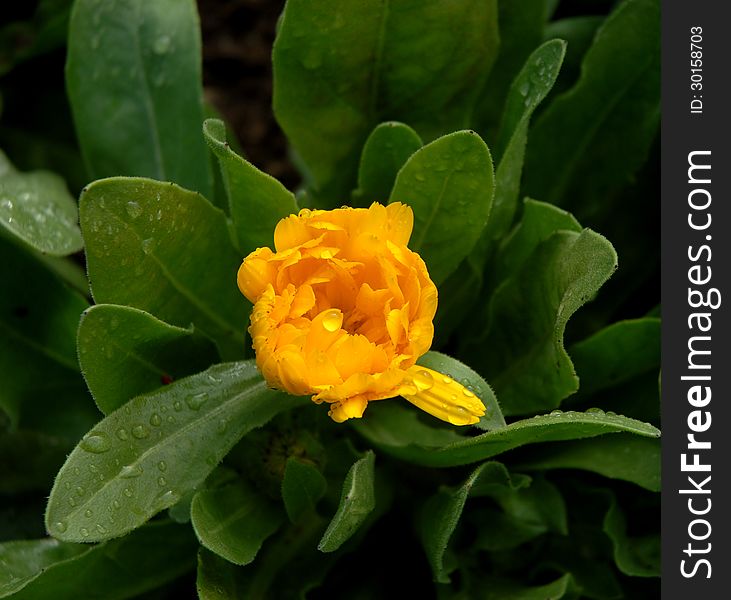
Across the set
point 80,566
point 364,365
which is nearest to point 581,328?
point 364,365

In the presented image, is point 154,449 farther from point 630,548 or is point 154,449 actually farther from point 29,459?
point 630,548

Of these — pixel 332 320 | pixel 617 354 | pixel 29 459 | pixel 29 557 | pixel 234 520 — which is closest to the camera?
pixel 332 320

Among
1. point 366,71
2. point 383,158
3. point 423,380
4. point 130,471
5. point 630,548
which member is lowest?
point 630,548

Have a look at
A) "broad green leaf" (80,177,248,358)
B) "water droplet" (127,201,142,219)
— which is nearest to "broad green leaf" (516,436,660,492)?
"broad green leaf" (80,177,248,358)

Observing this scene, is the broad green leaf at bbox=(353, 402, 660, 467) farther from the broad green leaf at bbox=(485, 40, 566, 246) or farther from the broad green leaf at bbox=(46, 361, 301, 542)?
the broad green leaf at bbox=(485, 40, 566, 246)

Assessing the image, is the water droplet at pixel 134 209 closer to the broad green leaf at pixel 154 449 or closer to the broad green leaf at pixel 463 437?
the broad green leaf at pixel 154 449

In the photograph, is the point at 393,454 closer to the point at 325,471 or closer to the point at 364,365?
the point at 325,471

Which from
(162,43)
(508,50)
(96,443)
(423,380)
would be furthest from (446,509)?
(162,43)

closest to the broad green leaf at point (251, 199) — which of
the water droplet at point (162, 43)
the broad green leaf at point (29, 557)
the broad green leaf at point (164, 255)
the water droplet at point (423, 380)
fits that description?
the broad green leaf at point (164, 255)
